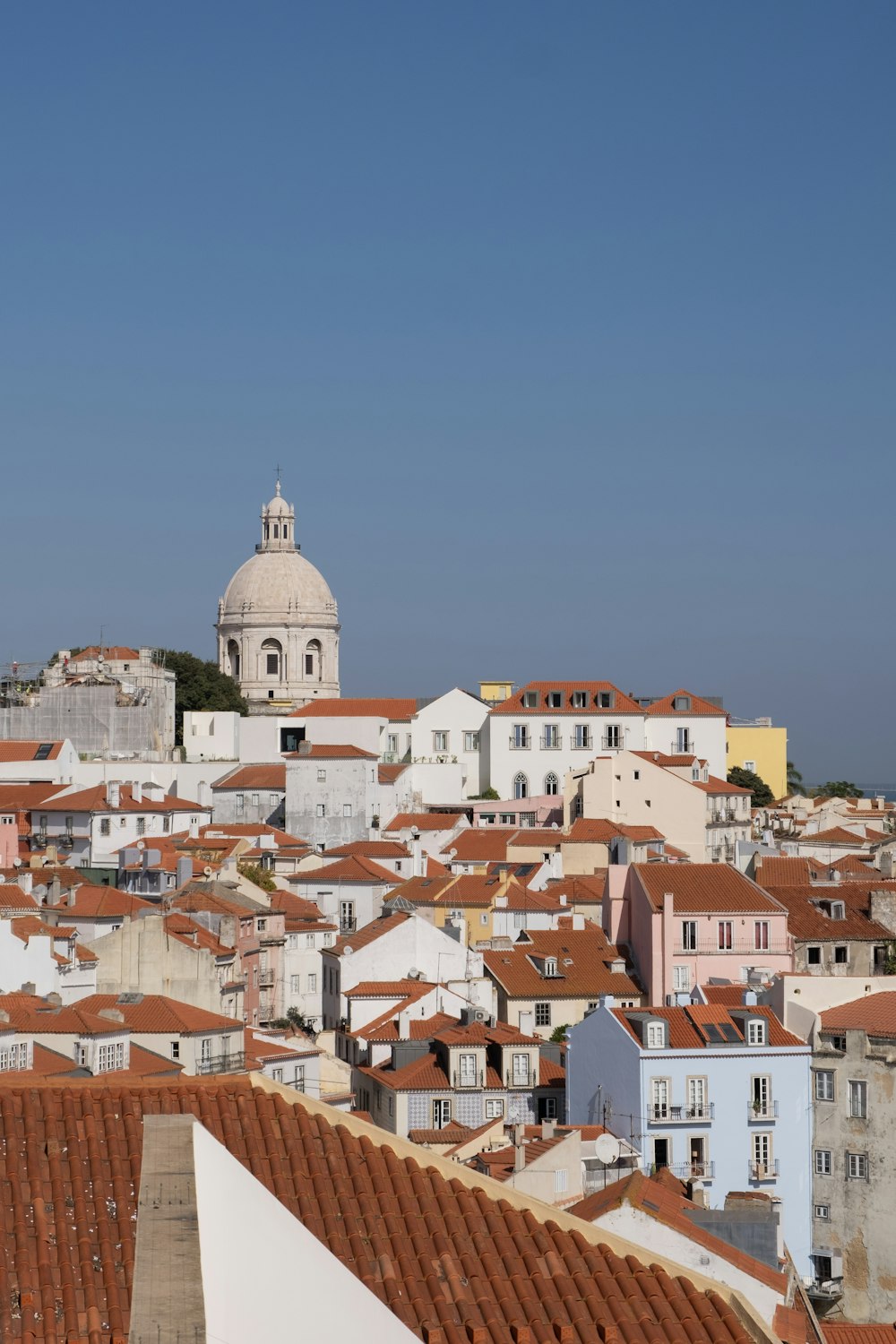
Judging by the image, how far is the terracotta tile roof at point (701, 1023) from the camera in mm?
35062

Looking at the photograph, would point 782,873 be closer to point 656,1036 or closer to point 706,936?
point 706,936

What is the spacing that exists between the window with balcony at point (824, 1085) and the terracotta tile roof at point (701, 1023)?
61cm

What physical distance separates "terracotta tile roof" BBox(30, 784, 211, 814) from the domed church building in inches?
1729

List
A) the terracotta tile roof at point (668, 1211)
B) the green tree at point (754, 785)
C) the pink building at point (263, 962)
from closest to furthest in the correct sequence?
the terracotta tile roof at point (668, 1211) < the pink building at point (263, 962) < the green tree at point (754, 785)

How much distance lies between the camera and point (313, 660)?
4879 inches

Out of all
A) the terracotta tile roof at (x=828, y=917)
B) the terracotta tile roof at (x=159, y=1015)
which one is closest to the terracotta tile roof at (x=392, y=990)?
the terracotta tile roof at (x=159, y=1015)

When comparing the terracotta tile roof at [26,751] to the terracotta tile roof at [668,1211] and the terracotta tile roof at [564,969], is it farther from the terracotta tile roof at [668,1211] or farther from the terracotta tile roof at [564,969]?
the terracotta tile roof at [668,1211]

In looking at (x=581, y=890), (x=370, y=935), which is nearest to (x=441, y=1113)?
(x=370, y=935)

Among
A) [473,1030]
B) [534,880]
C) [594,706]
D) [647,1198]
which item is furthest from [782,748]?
[647,1198]

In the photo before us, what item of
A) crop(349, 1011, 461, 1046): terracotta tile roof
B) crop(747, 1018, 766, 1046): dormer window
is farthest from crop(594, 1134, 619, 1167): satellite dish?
crop(349, 1011, 461, 1046): terracotta tile roof

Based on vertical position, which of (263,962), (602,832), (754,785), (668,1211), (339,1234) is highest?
(754,785)

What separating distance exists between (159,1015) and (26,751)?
165ft

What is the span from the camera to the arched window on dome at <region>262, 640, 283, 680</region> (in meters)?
123

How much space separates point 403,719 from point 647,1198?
70.2 meters
